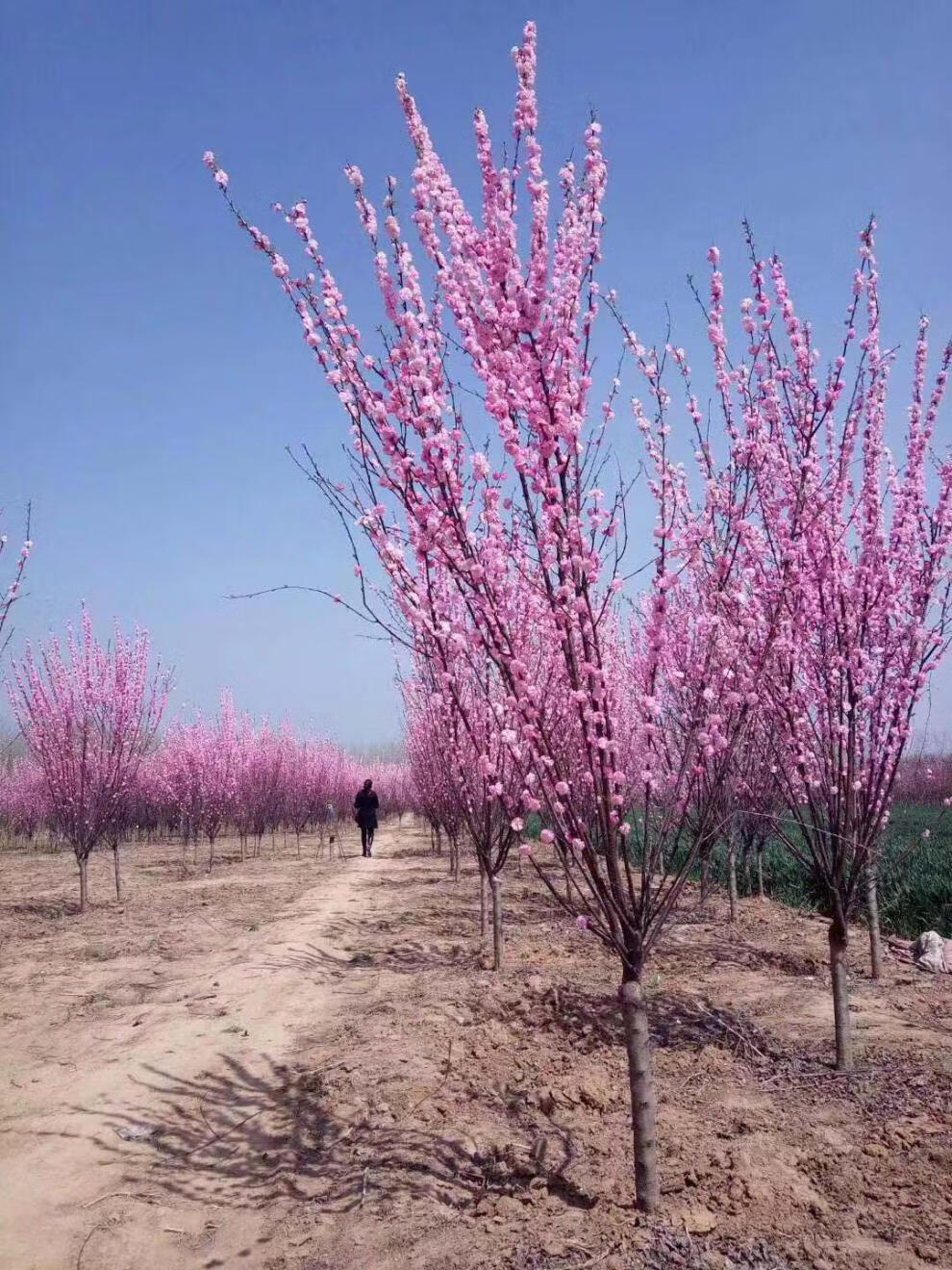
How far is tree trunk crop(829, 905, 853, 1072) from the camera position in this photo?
16.5 feet

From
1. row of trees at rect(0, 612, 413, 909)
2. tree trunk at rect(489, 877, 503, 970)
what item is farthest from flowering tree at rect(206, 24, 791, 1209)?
row of trees at rect(0, 612, 413, 909)

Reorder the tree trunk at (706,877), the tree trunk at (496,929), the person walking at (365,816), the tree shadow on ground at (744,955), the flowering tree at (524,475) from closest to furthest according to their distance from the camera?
the flowering tree at (524,475) < the tree trunk at (706,877) < the tree trunk at (496,929) < the tree shadow on ground at (744,955) < the person walking at (365,816)

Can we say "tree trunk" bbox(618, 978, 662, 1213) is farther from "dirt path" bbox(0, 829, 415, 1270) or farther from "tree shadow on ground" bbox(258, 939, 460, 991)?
"tree shadow on ground" bbox(258, 939, 460, 991)

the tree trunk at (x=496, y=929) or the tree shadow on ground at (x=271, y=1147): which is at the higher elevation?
the tree trunk at (x=496, y=929)

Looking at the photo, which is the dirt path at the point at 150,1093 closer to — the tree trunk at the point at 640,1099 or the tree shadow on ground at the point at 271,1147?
the tree shadow on ground at the point at 271,1147

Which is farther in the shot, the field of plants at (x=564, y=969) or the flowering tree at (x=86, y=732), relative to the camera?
the flowering tree at (x=86, y=732)

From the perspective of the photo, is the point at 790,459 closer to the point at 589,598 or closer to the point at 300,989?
the point at 589,598

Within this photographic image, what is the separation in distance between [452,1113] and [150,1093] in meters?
2.05

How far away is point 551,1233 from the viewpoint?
3.33 metres

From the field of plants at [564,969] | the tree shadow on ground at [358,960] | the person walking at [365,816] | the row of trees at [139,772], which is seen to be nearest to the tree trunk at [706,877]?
the field of plants at [564,969]

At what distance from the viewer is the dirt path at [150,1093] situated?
3.61 m

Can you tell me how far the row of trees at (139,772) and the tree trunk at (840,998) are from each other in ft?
31.5

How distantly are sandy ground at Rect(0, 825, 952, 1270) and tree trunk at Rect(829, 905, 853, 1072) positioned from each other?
154 millimetres

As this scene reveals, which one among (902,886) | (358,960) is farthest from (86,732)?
(902,886)
